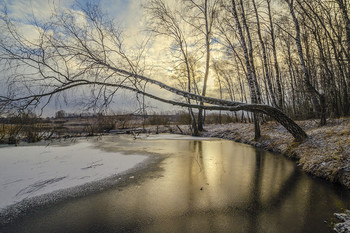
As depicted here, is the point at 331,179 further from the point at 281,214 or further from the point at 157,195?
the point at 157,195

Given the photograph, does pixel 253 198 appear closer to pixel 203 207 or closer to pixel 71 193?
pixel 203 207

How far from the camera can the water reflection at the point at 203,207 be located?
2641 millimetres

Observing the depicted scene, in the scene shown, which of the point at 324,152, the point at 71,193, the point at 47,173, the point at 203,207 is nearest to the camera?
the point at 203,207

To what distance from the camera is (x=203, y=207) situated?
3.18 metres

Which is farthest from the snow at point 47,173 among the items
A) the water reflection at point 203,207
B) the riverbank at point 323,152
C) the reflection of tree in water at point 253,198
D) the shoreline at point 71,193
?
the riverbank at point 323,152

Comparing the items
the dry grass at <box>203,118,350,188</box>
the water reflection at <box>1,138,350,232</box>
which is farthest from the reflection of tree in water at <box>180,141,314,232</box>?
the dry grass at <box>203,118,350,188</box>

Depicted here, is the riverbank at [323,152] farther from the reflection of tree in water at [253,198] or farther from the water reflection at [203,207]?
the reflection of tree in water at [253,198]

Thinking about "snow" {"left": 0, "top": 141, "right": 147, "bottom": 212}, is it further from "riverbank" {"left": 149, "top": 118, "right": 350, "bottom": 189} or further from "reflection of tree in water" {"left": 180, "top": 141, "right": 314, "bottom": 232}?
"riverbank" {"left": 149, "top": 118, "right": 350, "bottom": 189}

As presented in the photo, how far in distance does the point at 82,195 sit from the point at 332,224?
4.72 meters

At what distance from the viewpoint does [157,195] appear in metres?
3.70

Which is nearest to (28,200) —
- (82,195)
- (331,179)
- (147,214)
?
(82,195)

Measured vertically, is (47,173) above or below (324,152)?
below

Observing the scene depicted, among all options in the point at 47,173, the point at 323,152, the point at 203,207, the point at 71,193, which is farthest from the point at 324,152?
the point at 47,173

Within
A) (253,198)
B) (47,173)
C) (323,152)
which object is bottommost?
(253,198)
